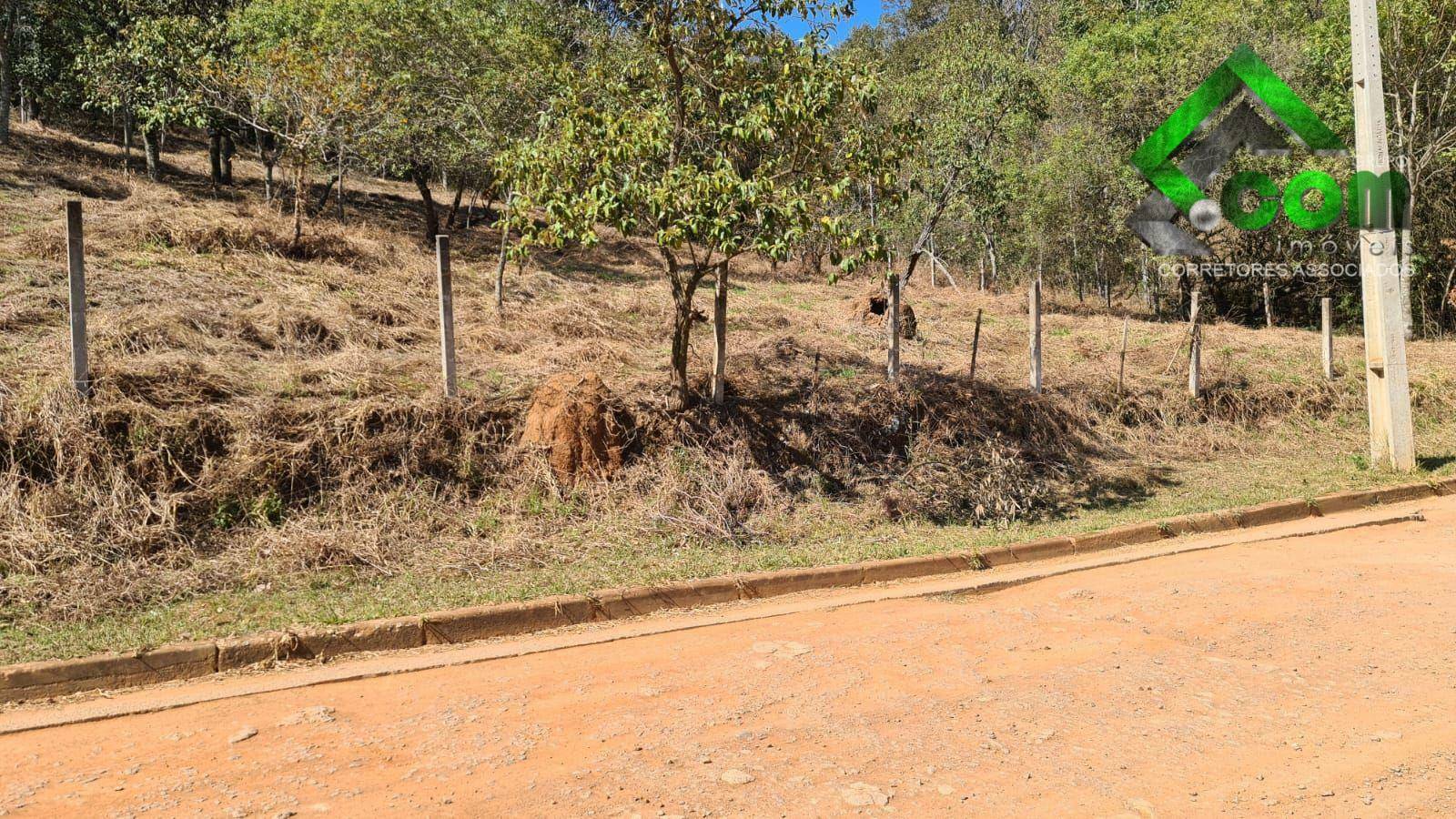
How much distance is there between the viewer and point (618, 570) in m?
6.66

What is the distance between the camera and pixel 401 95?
1664cm

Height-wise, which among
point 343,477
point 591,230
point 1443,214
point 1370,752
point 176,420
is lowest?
point 1370,752

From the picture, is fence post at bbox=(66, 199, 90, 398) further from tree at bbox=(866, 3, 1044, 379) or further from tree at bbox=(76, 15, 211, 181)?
tree at bbox=(866, 3, 1044, 379)

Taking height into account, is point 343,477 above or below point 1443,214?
below

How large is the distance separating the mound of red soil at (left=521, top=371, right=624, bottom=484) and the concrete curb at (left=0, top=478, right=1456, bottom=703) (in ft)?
6.36

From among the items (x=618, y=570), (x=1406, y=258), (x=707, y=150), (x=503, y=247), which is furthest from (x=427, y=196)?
(x=1406, y=258)

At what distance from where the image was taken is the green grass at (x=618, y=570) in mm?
5281

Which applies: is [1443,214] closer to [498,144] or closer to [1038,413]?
[1038,413]

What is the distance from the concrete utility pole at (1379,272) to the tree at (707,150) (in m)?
5.74

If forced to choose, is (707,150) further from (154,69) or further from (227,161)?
(227,161)

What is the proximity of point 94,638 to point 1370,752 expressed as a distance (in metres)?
6.23

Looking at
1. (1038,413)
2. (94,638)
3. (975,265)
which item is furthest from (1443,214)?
(94,638)

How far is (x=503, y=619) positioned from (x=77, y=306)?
155 inches

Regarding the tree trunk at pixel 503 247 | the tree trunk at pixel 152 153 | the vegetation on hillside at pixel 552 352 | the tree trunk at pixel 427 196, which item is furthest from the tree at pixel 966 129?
the tree trunk at pixel 152 153
